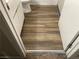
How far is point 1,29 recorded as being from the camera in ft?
3.14

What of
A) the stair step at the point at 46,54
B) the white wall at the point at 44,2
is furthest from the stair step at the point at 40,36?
the white wall at the point at 44,2

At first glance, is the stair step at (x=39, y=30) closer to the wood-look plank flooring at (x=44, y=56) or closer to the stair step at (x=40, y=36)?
the stair step at (x=40, y=36)

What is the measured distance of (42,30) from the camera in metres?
1.99

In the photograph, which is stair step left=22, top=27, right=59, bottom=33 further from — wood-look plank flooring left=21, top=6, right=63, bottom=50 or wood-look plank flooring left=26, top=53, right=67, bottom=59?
wood-look plank flooring left=26, top=53, right=67, bottom=59

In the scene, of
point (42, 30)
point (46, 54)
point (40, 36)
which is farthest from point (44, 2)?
point (46, 54)

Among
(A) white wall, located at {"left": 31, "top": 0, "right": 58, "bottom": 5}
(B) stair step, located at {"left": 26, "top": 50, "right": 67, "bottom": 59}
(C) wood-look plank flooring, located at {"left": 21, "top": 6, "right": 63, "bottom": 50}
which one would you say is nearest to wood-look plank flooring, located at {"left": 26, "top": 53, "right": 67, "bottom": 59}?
(B) stair step, located at {"left": 26, "top": 50, "right": 67, "bottom": 59}

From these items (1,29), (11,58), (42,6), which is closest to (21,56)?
(11,58)

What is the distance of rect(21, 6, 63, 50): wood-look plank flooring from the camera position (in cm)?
178

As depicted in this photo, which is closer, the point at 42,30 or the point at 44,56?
the point at 44,56

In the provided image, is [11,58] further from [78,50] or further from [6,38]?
[78,50]

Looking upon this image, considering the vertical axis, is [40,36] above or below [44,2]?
below

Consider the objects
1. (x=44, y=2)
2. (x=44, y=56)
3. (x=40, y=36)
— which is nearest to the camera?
(x=44, y=56)

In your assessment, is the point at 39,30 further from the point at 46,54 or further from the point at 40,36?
the point at 46,54

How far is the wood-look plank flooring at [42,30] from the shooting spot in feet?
5.83
